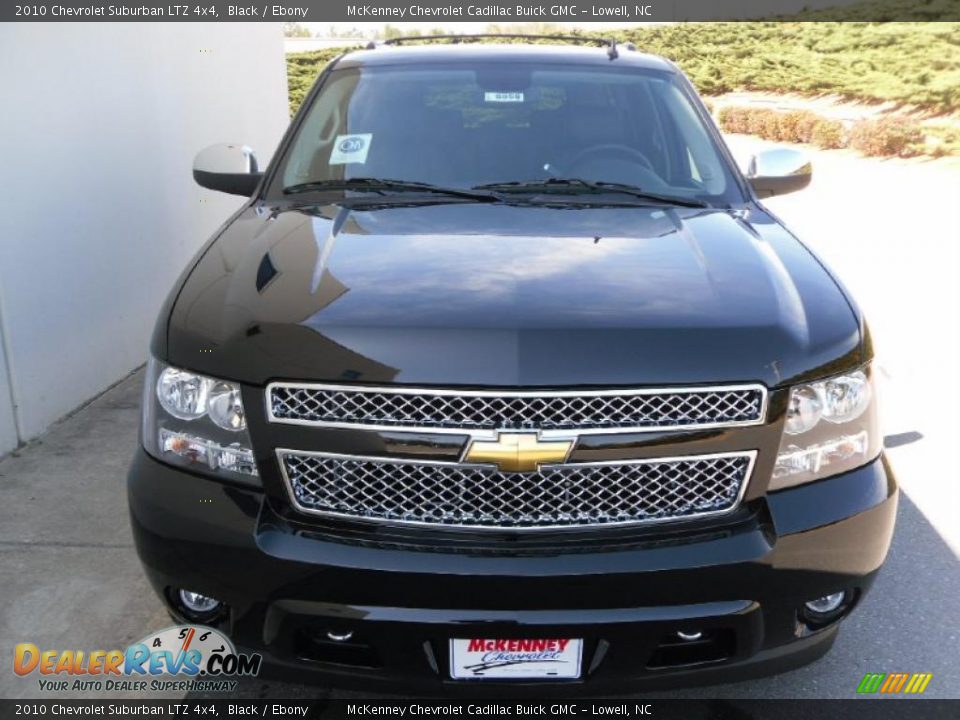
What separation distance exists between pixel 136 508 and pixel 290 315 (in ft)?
2.00

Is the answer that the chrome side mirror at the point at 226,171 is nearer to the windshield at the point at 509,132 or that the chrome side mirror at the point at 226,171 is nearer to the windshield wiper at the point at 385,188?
the windshield at the point at 509,132

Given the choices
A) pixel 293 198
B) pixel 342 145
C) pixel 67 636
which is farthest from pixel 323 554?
pixel 342 145

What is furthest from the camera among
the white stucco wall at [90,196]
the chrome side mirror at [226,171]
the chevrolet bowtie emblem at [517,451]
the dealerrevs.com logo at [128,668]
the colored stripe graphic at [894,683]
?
the white stucco wall at [90,196]

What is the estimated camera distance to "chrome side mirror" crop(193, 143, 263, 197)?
3854 millimetres

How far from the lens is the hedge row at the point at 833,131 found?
19.0m

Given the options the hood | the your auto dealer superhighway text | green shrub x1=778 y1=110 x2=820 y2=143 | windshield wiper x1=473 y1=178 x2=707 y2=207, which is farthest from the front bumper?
green shrub x1=778 y1=110 x2=820 y2=143

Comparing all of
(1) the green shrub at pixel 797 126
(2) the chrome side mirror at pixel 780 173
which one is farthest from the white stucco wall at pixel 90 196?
(1) the green shrub at pixel 797 126

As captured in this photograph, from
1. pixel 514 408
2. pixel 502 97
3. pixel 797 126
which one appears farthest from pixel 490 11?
pixel 797 126

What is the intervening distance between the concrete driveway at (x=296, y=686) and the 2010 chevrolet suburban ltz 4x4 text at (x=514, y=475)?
2.30 ft

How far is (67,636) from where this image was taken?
9.87 ft

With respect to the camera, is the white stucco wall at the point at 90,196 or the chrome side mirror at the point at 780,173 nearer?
the chrome side mirror at the point at 780,173

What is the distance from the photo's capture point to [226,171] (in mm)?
3895

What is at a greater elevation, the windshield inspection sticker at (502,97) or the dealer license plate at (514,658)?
the windshield inspection sticker at (502,97)

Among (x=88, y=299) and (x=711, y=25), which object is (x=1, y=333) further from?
(x=711, y=25)
